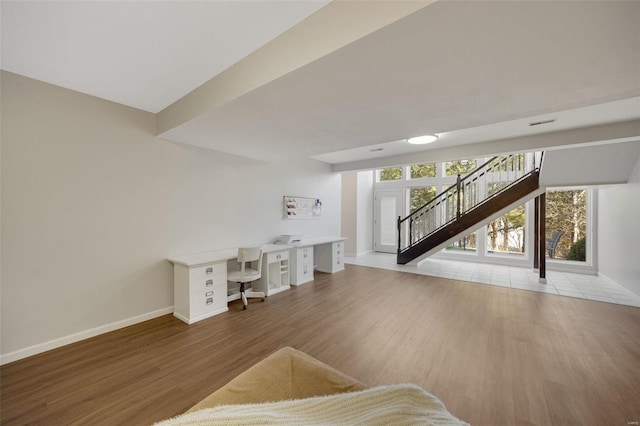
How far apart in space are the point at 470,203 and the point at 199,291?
587 centimetres

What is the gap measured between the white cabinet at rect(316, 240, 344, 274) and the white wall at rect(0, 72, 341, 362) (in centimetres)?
263

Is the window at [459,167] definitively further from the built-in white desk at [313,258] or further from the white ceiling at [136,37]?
the white ceiling at [136,37]

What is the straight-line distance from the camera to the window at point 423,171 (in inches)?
292

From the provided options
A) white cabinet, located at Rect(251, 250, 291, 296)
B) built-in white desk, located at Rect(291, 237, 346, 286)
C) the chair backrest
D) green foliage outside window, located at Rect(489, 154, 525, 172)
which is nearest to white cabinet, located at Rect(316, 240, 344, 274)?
built-in white desk, located at Rect(291, 237, 346, 286)

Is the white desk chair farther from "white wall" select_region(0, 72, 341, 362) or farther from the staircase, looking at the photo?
the staircase

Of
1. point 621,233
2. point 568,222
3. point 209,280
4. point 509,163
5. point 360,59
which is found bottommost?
point 209,280

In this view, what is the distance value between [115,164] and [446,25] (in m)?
3.52

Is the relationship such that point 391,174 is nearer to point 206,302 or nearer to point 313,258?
point 313,258

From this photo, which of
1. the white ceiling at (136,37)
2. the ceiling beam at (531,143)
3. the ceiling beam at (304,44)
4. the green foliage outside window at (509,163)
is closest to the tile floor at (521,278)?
the green foliage outside window at (509,163)

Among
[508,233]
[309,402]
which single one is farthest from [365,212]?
[309,402]

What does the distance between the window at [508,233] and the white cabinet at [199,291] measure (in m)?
6.97

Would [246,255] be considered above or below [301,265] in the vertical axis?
above

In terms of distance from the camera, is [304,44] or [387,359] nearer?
[304,44]

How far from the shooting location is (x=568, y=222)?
18.6 feet
